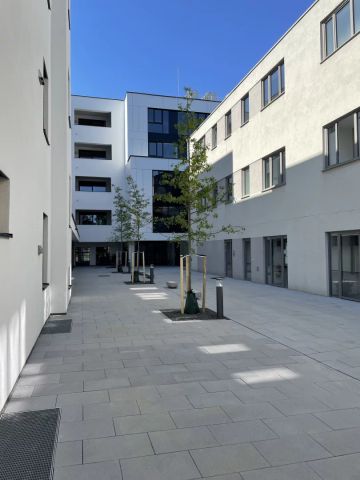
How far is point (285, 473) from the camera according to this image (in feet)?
10.0

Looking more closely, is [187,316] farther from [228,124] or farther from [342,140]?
[228,124]

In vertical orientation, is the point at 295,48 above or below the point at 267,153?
above

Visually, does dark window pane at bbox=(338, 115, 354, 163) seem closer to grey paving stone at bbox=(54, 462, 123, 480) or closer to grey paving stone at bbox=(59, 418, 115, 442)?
grey paving stone at bbox=(59, 418, 115, 442)

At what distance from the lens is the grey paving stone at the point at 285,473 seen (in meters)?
2.99

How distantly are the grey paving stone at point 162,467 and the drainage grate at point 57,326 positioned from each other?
566 centimetres

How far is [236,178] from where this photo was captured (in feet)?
71.5

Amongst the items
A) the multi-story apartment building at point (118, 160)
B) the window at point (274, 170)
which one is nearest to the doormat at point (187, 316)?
the window at point (274, 170)

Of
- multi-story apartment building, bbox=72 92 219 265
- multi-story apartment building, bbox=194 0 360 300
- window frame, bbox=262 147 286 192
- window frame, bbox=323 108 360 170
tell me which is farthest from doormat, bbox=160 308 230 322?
multi-story apartment building, bbox=72 92 219 265

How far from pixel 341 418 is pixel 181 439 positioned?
1711mm

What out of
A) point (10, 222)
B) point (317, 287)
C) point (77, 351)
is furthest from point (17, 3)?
point (317, 287)

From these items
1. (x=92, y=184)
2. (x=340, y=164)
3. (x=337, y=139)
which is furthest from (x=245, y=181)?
(x=92, y=184)

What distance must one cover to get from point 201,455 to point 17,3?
5.45 m

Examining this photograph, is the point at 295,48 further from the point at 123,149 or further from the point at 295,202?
the point at 123,149

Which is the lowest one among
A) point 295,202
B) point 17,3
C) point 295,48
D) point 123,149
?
point 295,202
